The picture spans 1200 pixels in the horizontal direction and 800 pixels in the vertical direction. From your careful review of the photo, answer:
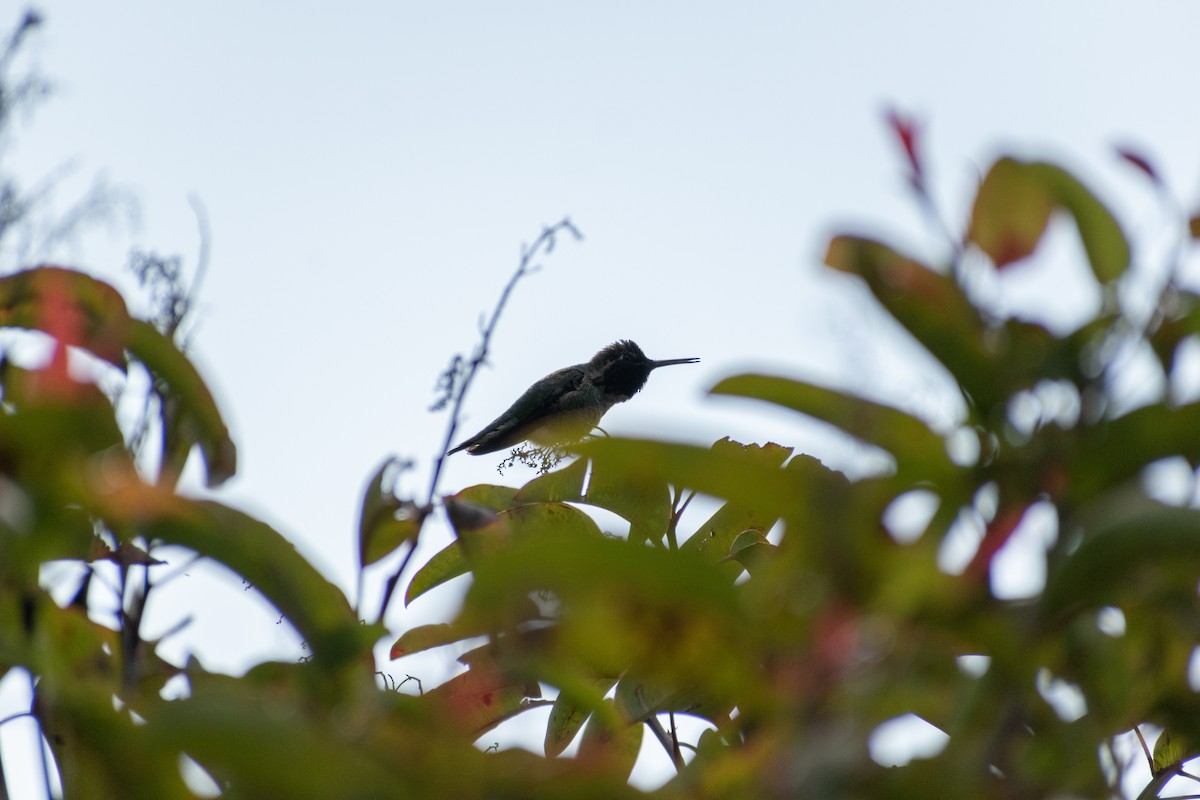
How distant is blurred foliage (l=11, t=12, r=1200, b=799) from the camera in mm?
971

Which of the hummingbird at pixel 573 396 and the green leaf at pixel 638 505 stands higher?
the hummingbird at pixel 573 396

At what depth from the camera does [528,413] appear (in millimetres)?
8703

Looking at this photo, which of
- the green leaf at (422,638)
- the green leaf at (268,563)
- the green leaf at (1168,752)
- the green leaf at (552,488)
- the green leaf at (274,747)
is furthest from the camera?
the green leaf at (552,488)

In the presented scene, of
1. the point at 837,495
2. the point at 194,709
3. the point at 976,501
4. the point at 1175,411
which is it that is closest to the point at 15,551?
the point at 194,709

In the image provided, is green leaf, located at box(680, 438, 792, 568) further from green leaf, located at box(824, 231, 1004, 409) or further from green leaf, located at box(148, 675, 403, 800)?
green leaf, located at box(148, 675, 403, 800)

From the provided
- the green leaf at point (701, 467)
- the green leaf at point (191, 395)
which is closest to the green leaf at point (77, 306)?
the green leaf at point (191, 395)

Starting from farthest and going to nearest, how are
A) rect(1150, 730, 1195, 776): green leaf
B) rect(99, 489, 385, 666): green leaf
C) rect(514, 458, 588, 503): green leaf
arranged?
rect(514, 458, 588, 503): green leaf → rect(1150, 730, 1195, 776): green leaf → rect(99, 489, 385, 666): green leaf

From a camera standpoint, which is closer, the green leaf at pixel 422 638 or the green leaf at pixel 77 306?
the green leaf at pixel 77 306

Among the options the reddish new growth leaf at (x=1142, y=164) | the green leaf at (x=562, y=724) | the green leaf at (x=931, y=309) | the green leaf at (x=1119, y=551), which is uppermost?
the green leaf at (x=562, y=724)

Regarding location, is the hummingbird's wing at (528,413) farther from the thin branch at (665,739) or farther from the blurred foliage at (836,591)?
the blurred foliage at (836,591)

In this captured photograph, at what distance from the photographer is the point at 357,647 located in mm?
1200

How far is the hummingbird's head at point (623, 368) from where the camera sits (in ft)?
29.0

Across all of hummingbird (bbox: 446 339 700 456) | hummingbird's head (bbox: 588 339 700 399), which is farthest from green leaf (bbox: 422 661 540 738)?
hummingbird's head (bbox: 588 339 700 399)

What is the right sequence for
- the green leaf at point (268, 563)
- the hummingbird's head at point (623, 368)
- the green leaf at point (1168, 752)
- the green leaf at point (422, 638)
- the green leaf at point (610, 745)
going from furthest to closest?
the hummingbird's head at point (623, 368)
the green leaf at point (422, 638)
the green leaf at point (1168, 752)
the green leaf at point (268, 563)
the green leaf at point (610, 745)
